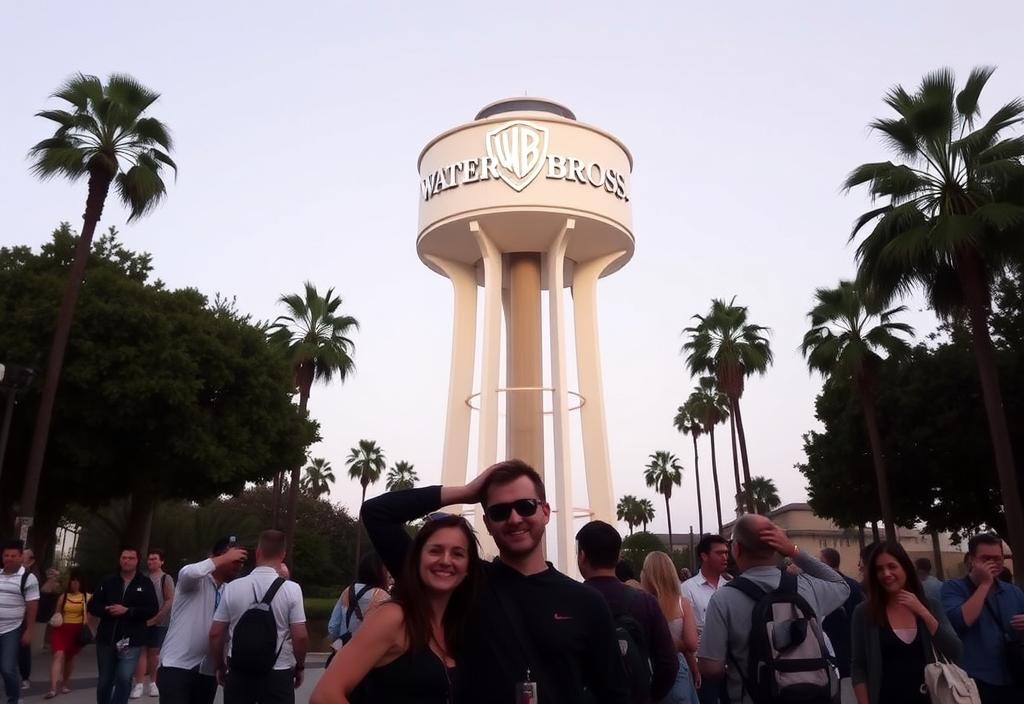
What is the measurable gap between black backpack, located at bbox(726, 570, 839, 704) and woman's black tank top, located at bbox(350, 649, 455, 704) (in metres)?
1.65

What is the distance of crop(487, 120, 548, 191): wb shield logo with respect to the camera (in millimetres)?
23875

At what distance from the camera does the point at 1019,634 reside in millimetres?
5805

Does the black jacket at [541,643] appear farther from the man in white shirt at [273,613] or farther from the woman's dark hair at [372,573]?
the woman's dark hair at [372,573]

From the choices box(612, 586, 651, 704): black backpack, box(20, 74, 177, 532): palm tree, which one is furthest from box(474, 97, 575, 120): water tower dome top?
box(612, 586, 651, 704): black backpack

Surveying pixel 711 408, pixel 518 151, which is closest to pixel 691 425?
pixel 711 408

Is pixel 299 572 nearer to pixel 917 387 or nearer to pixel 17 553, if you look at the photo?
pixel 917 387

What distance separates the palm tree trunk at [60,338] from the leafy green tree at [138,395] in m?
5.11

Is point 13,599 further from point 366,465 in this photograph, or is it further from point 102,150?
point 366,465

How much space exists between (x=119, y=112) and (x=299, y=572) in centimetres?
4222

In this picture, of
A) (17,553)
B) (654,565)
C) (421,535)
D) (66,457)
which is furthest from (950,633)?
(66,457)

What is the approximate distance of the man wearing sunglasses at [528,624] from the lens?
2805 millimetres

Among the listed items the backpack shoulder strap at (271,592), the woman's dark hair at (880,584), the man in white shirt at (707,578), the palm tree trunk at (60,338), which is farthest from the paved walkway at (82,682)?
the woman's dark hair at (880,584)

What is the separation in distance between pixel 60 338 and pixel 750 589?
58.8 feet

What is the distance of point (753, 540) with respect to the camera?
4152 millimetres
